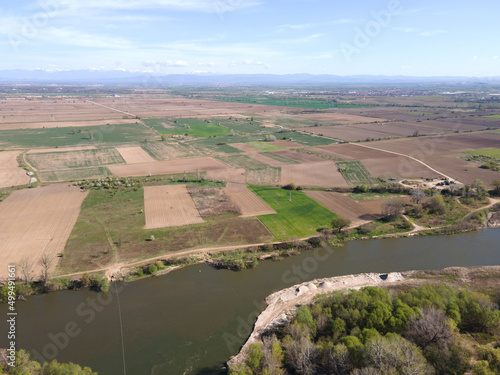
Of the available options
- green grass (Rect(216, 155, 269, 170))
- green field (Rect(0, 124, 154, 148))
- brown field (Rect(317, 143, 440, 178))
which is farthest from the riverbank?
green field (Rect(0, 124, 154, 148))

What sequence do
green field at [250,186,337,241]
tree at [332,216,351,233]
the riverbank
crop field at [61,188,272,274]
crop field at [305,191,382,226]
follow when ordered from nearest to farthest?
the riverbank, crop field at [61,188,272,274], tree at [332,216,351,233], green field at [250,186,337,241], crop field at [305,191,382,226]

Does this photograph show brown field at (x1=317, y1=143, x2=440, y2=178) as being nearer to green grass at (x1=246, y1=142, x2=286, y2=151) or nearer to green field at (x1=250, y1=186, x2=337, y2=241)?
green grass at (x1=246, y1=142, x2=286, y2=151)

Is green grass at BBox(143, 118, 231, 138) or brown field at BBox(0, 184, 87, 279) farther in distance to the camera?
green grass at BBox(143, 118, 231, 138)

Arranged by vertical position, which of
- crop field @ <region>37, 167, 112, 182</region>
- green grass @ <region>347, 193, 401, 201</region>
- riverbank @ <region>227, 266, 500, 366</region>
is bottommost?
riverbank @ <region>227, 266, 500, 366</region>

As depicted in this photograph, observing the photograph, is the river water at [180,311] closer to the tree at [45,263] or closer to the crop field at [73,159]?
the tree at [45,263]

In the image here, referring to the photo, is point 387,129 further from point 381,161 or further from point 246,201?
point 246,201

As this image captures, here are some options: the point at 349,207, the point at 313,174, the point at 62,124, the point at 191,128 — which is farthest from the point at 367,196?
the point at 62,124
